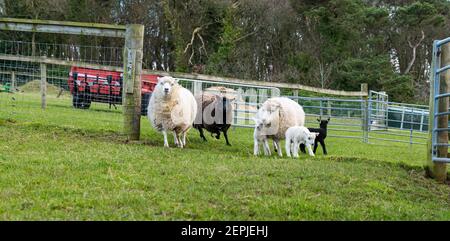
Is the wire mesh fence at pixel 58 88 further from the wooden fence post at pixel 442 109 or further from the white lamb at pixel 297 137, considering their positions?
the wooden fence post at pixel 442 109

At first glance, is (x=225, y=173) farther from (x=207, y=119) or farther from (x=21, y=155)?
(x=207, y=119)

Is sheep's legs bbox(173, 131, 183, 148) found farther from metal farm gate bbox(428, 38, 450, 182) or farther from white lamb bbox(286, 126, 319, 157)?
metal farm gate bbox(428, 38, 450, 182)

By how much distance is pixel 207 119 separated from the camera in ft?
34.2

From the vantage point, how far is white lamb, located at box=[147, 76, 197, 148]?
870 centimetres

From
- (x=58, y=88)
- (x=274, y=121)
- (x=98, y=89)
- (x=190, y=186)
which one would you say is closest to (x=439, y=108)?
(x=274, y=121)

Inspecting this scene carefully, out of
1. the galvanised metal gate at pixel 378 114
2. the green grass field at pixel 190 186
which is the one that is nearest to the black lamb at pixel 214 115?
the green grass field at pixel 190 186

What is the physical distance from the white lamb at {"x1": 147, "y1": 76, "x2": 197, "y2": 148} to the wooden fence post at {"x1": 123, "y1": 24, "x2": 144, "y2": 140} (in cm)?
60

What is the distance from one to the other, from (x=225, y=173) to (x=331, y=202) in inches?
56.4

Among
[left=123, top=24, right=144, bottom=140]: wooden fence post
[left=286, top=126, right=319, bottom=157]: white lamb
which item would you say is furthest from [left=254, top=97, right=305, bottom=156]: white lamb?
[left=123, top=24, right=144, bottom=140]: wooden fence post

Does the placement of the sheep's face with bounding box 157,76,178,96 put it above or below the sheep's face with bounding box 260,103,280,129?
above

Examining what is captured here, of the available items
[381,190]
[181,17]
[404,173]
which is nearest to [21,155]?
[381,190]

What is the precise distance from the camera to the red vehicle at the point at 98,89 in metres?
13.8

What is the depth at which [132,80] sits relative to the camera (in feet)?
26.5
